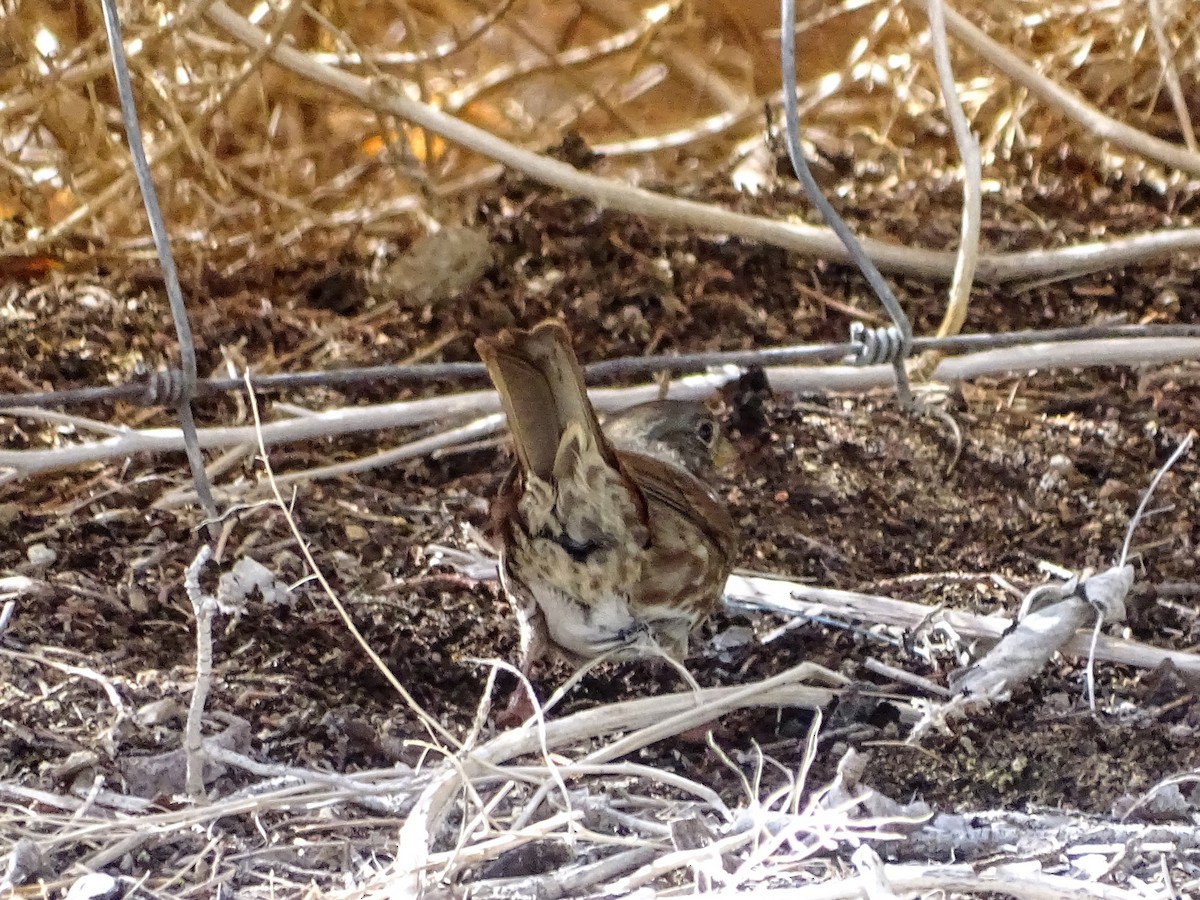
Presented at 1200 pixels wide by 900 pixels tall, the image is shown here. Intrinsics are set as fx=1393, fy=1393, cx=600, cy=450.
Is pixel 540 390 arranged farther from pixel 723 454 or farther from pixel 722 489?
pixel 722 489

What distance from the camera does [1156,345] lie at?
111 inches

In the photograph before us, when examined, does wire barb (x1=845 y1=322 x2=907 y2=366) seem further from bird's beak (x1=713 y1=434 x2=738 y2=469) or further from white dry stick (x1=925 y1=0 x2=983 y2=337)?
bird's beak (x1=713 y1=434 x2=738 y2=469)

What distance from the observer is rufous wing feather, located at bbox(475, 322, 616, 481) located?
1.97 m

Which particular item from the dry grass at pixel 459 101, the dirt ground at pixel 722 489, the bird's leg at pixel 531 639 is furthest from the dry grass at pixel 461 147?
Result: the bird's leg at pixel 531 639

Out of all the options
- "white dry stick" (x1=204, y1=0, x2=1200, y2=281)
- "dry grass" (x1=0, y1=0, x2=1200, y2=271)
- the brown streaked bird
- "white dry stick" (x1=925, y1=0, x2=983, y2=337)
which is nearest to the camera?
the brown streaked bird

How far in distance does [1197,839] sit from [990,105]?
10.2ft

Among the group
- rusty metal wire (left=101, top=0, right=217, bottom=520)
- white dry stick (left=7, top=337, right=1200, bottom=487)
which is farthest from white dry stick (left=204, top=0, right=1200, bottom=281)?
rusty metal wire (left=101, top=0, right=217, bottom=520)

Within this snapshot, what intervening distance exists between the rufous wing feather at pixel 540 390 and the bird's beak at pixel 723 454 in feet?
2.53

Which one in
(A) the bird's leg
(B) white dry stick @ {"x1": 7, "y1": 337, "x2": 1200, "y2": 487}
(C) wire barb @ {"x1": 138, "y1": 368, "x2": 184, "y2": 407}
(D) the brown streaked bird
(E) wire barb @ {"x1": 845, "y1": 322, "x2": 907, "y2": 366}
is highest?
(C) wire barb @ {"x1": 138, "y1": 368, "x2": 184, "y2": 407}

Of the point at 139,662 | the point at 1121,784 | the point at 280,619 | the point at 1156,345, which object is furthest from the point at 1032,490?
the point at 139,662

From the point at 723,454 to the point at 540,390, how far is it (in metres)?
0.92

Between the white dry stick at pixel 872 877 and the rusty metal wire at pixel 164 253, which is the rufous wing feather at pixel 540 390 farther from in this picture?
the white dry stick at pixel 872 877

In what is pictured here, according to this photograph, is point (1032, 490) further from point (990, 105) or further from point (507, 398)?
point (990, 105)

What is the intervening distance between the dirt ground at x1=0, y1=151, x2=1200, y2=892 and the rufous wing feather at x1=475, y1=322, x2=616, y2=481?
0.41m
